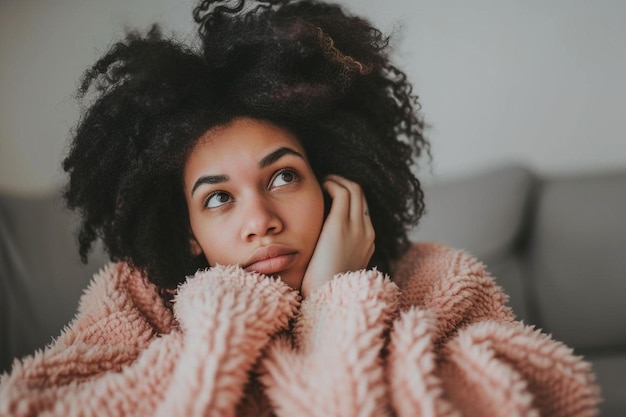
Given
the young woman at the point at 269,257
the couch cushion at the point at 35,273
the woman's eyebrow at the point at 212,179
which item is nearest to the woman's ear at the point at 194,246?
the young woman at the point at 269,257

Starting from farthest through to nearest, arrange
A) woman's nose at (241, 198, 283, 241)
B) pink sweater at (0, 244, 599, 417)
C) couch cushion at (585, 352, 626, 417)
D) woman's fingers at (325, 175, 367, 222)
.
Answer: couch cushion at (585, 352, 626, 417), woman's fingers at (325, 175, 367, 222), woman's nose at (241, 198, 283, 241), pink sweater at (0, 244, 599, 417)

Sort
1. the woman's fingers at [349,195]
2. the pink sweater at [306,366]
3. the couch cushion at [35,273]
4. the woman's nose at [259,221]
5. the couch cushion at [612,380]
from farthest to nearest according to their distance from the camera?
the couch cushion at [35,273]
the couch cushion at [612,380]
the woman's fingers at [349,195]
the woman's nose at [259,221]
the pink sweater at [306,366]

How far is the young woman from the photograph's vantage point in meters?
0.46

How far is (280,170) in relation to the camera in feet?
2.16

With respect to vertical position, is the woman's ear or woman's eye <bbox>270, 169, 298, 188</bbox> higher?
woman's eye <bbox>270, 169, 298, 188</bbox>

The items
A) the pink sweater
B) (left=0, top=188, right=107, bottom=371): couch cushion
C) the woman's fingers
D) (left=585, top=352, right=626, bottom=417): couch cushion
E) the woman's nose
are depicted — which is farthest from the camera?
(left=0, top=188, right=107, bottom=371): couch cushion

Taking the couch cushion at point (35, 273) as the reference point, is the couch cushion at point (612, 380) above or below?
below

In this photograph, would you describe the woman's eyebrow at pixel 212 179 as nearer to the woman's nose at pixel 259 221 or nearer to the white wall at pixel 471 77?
the woman's nose at pixel 259 221

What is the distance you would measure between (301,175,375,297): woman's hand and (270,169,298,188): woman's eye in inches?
2.8

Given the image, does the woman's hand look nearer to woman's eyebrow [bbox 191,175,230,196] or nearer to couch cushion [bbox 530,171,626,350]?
woman's eyebrow [bbox 191,175,230,196]

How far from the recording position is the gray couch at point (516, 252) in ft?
3.36

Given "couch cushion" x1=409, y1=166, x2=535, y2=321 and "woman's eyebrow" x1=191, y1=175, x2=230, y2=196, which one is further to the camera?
"couch cushion" x1=409, y1=166, x2=535, y2=321

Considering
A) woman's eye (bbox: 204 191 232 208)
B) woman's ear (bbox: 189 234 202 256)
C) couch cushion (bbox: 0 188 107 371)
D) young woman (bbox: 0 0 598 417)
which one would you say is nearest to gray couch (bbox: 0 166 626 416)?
couch cushion (bbox: 0 188 107 371)

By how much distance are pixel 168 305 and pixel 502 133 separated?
0.85m
